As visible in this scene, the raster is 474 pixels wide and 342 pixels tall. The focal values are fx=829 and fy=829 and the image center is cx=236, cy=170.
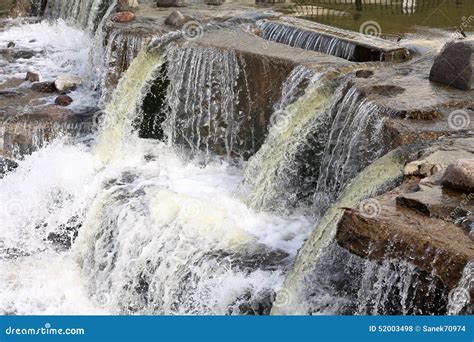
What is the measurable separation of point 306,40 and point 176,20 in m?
1.86

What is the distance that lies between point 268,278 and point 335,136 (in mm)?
1760

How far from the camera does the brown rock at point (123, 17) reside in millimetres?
11703

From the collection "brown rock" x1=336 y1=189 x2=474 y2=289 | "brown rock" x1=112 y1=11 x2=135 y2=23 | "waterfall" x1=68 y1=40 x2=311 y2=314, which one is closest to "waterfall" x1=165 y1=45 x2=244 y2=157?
"waterfall" x1=68 y1=40 x2=311 y2=314

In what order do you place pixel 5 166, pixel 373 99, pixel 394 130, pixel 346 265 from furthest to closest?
pixel 5 166 < pixel 373 99 < pixel 394 130 < pixel 346 265

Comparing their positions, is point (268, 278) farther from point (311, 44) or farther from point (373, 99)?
point (311, 44)

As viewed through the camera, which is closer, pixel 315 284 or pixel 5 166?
pixel 315 284

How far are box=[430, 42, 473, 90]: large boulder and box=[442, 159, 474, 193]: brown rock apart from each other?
2686mm

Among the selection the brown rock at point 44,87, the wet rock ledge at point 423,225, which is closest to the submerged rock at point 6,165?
the brown rock at point 44,87

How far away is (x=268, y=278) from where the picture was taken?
749cm

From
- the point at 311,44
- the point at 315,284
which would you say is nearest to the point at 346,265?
the point at 315,284

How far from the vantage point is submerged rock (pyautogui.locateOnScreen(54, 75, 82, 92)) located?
40.9ft

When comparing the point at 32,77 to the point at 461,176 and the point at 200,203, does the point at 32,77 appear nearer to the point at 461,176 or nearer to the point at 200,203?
the point at 200,203

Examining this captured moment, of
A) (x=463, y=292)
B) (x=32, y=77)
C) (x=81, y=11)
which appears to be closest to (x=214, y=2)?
(x=32, y=77)

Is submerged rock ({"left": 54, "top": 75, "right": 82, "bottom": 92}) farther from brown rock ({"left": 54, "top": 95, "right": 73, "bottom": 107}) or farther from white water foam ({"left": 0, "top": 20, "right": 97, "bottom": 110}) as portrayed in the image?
brown rock ({"left": 54, "top": 95, "right": 73, "bottom": 107})
